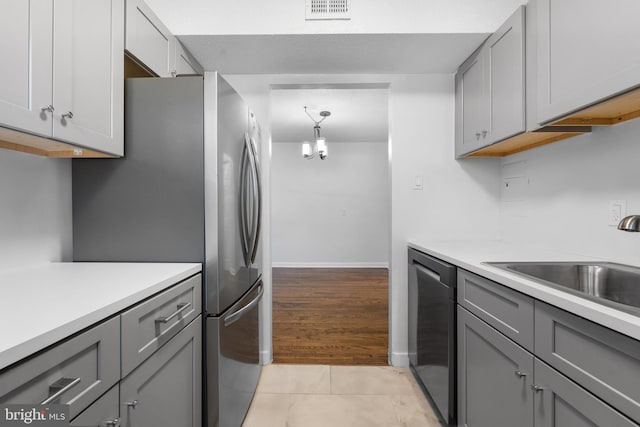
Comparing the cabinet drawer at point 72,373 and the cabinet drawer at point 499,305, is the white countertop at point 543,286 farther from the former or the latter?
the cabinet drawer at point 72,373

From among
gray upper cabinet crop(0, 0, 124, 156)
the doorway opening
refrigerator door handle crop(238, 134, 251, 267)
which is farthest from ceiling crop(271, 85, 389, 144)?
gray upper cabinet crop(0, 0, 124, 156)

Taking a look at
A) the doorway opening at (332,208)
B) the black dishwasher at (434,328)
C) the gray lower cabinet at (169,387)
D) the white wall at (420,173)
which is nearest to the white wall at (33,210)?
the gray lower cabinet at (169,387)

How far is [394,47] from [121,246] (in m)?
1.88

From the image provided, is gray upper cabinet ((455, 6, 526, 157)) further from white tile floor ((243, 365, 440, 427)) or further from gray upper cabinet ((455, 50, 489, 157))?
white tile floor ((243, 365, 440, 427))

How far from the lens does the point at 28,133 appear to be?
→ 951 mm

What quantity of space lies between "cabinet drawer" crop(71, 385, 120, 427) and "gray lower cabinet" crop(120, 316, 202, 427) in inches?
1.0

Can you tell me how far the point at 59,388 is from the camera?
0.65 meters

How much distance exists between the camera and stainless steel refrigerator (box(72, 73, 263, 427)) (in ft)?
4.39

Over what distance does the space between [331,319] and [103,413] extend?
2641 mm

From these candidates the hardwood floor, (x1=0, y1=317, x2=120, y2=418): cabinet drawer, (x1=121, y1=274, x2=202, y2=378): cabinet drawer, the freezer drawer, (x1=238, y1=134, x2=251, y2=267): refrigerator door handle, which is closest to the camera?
(x1=0, y1=317, x2=120, y2=418): cabinet drawer

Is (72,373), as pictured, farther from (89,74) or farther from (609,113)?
(609,113)

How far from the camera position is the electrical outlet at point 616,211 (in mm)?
1355

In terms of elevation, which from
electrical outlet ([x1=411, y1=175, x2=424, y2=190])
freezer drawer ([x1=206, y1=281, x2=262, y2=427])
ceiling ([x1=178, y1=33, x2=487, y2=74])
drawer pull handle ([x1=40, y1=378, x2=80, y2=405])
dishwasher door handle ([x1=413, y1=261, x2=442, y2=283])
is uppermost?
ceiling ([x1=178, y1=33, x2=487, y2=74])

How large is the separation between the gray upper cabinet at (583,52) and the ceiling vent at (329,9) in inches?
37.5
